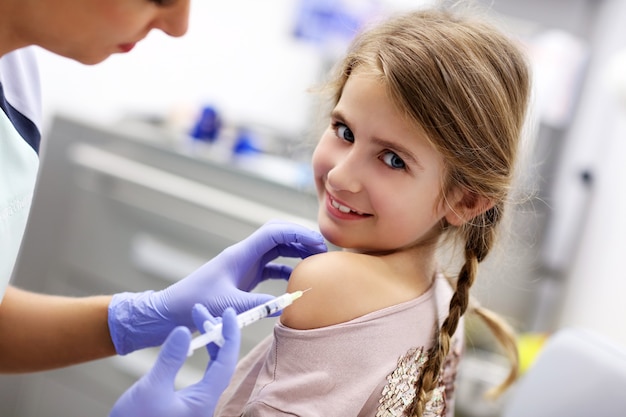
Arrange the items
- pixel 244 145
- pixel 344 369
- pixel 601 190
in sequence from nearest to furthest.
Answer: pixel 344 369, pixel 244 145, pixel 601 190

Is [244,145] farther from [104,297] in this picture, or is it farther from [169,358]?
[169,358]

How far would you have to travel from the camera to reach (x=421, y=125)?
2.56 feet

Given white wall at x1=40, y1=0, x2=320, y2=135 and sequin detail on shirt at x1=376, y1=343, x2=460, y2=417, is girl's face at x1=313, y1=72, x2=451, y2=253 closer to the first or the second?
sequin detail on shirt at x1=376, y1=343, x2=460, y2=417

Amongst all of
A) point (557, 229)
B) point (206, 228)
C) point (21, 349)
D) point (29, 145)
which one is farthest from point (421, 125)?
point (557, 229)

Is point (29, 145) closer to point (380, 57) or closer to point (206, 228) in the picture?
point (380, 57)

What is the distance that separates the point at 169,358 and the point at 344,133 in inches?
14.5

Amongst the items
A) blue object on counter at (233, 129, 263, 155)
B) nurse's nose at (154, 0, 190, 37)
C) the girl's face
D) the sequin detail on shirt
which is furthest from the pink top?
blue object on counter at (233, 129, 263, 155)

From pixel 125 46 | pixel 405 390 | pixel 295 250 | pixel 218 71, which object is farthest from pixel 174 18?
pixel 218 71

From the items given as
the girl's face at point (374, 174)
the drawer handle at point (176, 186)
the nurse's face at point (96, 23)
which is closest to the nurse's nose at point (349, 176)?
the girl's face at point (374, 174)

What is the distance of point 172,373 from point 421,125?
0.40 metres

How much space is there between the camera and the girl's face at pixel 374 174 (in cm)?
79

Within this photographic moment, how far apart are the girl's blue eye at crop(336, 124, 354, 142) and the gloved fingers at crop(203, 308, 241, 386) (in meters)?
0.29

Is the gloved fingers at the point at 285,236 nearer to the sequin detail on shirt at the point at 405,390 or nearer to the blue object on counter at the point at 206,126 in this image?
the sequin detail on shirt at the point at 405,390

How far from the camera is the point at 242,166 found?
183cm
